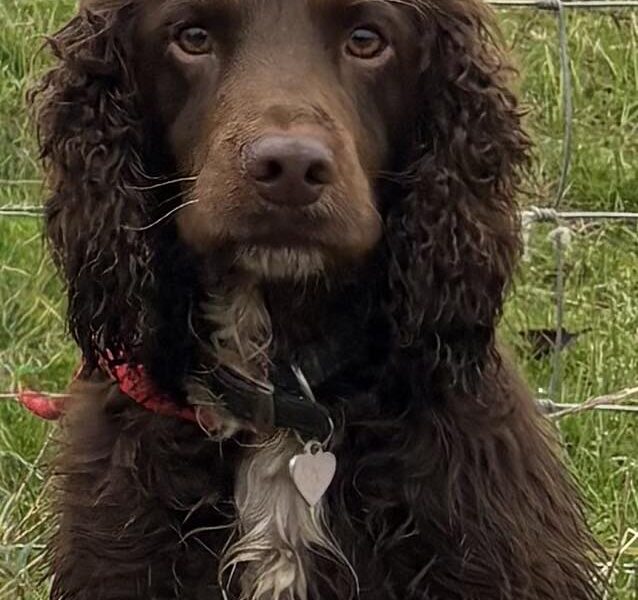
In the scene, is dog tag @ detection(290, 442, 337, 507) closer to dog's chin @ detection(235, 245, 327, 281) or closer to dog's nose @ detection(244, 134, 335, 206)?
dog's chin @ detection(235, 245, 327, 281)

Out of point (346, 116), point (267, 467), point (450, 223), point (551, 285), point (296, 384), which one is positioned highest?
point (346, 116)

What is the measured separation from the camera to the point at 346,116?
3.11m

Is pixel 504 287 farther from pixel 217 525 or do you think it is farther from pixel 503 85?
pixel 217 525

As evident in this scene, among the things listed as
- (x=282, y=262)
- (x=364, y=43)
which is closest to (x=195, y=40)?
(x=364, y=43)

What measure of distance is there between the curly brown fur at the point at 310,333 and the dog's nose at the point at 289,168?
305mm

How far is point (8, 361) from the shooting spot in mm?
5062

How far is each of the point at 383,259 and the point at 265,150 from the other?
1.76 ft

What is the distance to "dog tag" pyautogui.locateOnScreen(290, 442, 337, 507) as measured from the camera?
329cm

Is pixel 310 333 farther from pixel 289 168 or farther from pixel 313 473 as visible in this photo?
pixel 289 168

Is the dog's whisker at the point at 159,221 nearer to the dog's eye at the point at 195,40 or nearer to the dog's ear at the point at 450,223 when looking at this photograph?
the dog's eye at the point at 195,40

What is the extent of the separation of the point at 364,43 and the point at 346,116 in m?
0.17

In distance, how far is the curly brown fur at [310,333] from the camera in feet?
10.8


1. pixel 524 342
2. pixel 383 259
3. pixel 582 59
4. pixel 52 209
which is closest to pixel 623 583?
pixel 524 342

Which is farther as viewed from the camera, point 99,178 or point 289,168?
point 99,178
